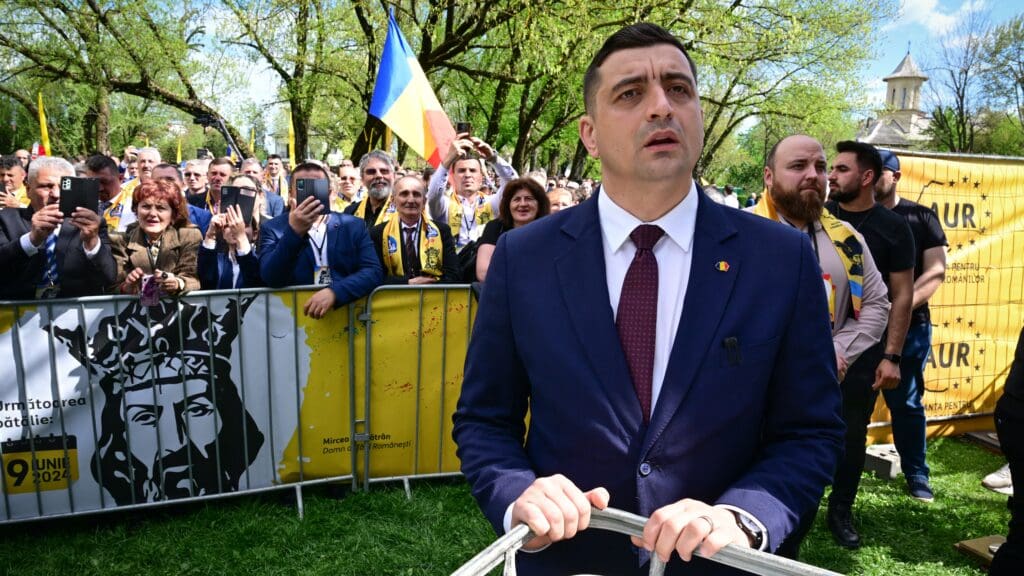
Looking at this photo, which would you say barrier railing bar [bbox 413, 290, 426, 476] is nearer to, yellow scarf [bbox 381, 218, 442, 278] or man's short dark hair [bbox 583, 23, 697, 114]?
yellow scarf [bbox 381, 218, 442, 278]

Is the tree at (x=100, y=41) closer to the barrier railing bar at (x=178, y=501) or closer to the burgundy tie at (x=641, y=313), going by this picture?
the barrier railing bar at (x=178, y=501)

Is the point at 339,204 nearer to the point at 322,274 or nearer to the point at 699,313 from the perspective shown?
the point at 322,274

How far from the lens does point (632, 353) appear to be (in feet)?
4.94

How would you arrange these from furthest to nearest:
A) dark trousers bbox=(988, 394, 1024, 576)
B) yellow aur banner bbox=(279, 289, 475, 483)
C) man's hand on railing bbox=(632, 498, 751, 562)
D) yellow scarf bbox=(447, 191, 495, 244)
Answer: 1. yellow scarf bbox=(447, 191, 495, 244)
2. yellow aur banner bbox=(279, 289, 475, 483)
3. dark trousers bbox=(988, 394, 1024, 576)
4. man's hand on railing bbox=(632, 498, 751, 562)

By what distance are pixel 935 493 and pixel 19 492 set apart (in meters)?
5.90

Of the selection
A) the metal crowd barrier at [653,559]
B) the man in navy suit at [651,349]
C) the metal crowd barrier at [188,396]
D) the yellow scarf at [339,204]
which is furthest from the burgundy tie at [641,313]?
the yellow scarf at [339,204]

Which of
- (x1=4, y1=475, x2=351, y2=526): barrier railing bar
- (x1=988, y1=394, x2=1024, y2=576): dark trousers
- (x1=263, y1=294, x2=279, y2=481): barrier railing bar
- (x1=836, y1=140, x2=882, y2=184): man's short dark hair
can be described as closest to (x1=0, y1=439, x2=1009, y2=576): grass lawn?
(x1=4, y1=475, x2=351, y2=526): barrier railing bar

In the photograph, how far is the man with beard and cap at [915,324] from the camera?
4699 millimetres

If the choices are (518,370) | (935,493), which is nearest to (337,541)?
(518,370)

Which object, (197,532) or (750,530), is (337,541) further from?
(750,530)

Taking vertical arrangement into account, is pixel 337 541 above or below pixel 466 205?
below

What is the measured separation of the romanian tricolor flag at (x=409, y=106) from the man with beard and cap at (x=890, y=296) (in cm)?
373

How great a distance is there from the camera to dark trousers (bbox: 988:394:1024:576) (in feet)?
9.21

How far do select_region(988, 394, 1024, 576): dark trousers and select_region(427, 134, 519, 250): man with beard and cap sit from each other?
4.07m
